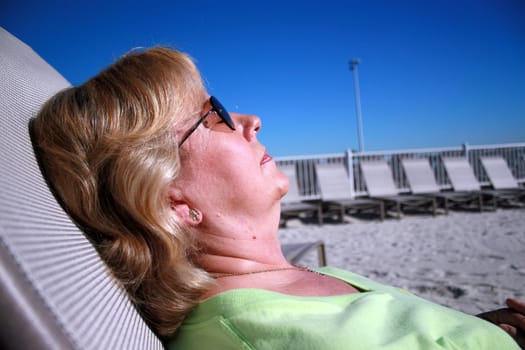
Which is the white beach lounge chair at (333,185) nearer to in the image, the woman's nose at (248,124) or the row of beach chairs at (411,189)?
the row of beach chairs at (411,189)

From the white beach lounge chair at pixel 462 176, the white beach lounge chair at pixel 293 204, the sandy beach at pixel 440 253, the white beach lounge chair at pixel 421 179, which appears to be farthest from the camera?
the white beach lounge chair at pixel 462 176

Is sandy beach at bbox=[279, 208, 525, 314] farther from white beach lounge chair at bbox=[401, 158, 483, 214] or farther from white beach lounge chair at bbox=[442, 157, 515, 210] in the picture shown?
white beach lounge chair at bbox=[442, 157, 515, 210]

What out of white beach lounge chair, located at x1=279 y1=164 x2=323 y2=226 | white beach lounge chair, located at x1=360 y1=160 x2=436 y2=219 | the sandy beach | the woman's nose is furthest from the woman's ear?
white beach lounge chair, located at x1=360 y1=160 x2=436 y2=219

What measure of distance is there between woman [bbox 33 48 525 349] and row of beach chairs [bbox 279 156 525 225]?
6981 millimetres

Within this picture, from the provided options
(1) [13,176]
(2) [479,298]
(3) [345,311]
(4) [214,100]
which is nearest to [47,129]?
(1) [13,176]

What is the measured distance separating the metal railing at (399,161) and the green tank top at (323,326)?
914cm

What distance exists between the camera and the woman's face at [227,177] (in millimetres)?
1252

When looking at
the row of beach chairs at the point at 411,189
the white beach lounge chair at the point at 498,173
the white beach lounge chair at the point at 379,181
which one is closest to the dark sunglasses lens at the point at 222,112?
the row of beach chairs at the point at 411,189

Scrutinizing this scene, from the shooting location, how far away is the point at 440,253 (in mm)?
4582

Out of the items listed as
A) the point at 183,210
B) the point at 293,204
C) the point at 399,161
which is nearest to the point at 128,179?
the point at 183,210

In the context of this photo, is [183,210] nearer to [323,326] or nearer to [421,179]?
[323,326]

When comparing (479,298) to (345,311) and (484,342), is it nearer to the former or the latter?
(484,342)

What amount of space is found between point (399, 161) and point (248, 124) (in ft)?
34.3

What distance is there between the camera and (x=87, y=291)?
1.96 ft
